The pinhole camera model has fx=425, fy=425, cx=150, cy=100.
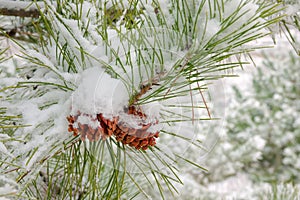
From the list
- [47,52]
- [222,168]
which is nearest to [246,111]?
[222,168]

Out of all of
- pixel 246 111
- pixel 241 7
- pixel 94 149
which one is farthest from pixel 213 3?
pixel 246 111

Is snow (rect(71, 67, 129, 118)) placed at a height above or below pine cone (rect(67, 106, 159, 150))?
above

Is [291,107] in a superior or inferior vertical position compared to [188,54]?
inferior

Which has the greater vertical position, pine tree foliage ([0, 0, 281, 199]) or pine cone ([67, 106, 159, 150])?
pine tree foliage ([0, 0, 281, 199])

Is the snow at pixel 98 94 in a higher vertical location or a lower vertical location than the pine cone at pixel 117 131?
higher

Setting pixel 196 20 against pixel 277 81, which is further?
pixel 277 81

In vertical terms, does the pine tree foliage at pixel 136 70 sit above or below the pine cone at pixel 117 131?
above

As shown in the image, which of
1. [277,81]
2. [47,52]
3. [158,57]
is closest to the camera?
[158,57]

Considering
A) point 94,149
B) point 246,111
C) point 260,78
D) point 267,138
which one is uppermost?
point 94,149

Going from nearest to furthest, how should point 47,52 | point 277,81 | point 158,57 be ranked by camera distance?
point 158,57, point 47,52, point 277,81

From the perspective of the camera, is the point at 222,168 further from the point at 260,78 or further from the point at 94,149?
the point at 94,149
